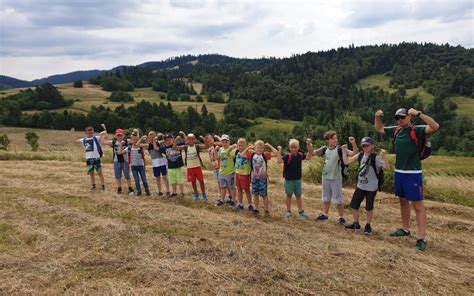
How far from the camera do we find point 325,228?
7883 mm

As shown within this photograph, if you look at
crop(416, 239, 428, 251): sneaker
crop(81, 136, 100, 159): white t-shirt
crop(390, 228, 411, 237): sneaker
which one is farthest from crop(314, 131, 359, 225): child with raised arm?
crop(81, 136, 100, 159): white t-shirt

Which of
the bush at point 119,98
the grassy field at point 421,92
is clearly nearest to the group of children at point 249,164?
the bush at point 119,98

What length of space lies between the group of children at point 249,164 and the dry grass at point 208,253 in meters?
0.56

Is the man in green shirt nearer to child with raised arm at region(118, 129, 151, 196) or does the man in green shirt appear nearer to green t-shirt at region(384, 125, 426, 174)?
green t-shirt at region(384, 125, 426, 174)

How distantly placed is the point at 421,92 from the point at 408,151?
123084 millimetres

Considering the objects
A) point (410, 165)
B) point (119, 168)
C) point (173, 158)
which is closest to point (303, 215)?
point (410, 165)

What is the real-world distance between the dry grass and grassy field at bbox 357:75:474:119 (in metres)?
99.1

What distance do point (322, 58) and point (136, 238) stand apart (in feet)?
603

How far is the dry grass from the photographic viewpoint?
5168 mm

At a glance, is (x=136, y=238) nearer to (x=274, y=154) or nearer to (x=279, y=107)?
(x=274, y=154)

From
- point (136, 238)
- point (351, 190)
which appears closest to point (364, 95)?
point (351, 190)

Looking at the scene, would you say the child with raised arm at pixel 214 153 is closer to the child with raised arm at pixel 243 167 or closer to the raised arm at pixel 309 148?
the child with raised arm at pixel 243 167

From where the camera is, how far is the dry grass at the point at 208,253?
517 cm

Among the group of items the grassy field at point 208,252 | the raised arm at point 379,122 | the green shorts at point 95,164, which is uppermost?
the raised arm at point 379,122
